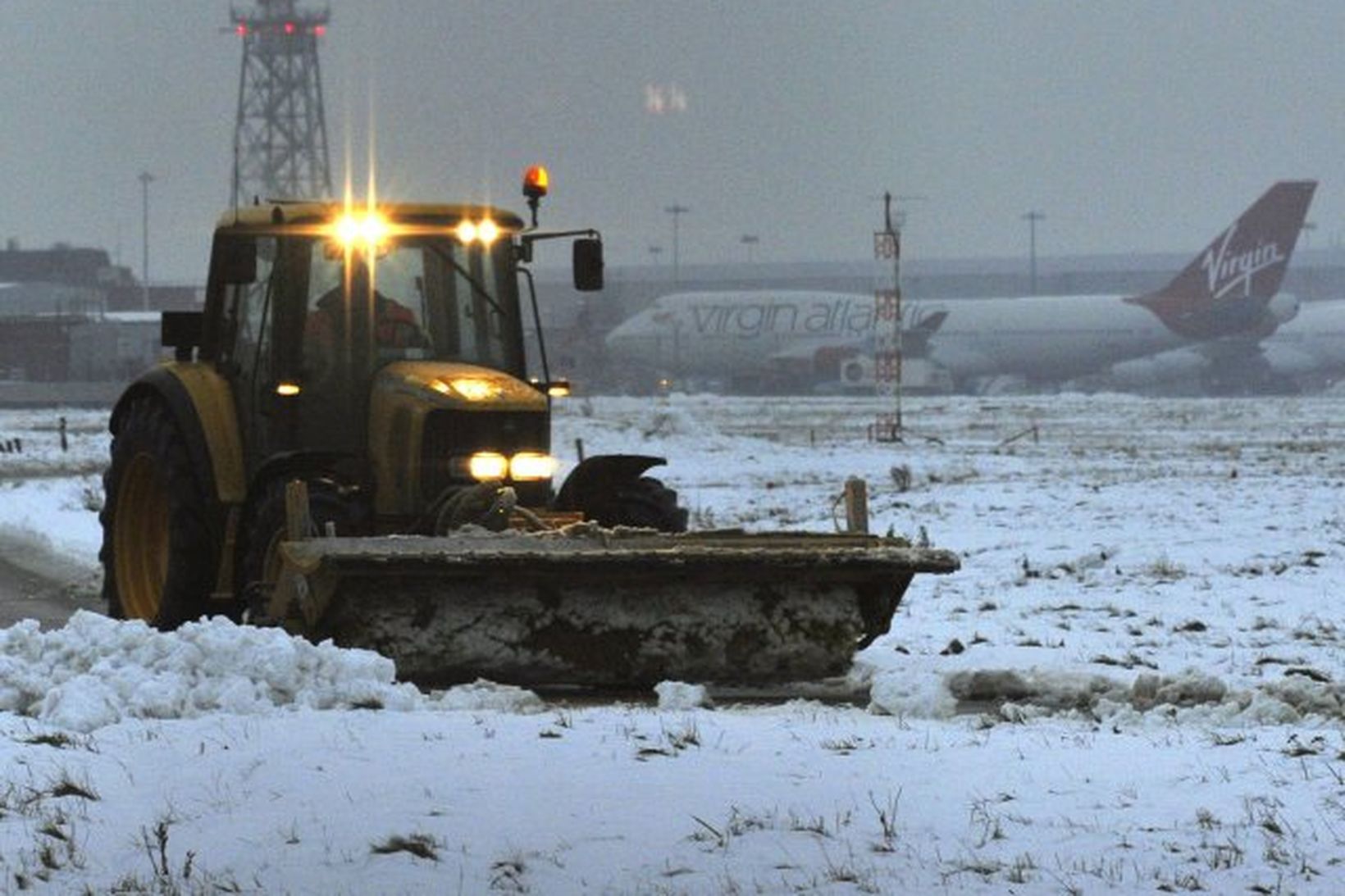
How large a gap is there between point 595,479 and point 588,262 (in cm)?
122

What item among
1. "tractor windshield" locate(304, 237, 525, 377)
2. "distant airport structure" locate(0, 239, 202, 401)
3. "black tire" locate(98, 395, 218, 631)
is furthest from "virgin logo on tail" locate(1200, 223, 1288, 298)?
"tractor windshield" locate(304, 237, 525, 377)

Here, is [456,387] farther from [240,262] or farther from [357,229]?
[240,262]

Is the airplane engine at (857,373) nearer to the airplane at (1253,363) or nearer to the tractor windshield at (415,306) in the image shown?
the airplane at (1253,363)

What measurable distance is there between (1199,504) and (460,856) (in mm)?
20653

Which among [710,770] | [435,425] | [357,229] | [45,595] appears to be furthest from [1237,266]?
[710,770]

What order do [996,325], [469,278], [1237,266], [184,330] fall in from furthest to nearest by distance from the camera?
[996,325], [1237,266], [184,330], [469,278]

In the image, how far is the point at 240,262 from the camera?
523 inches

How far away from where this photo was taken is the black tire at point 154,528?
13623 mm

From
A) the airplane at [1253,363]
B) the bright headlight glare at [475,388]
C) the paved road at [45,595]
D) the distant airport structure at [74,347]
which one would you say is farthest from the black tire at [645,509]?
the airplane at [1253,363]

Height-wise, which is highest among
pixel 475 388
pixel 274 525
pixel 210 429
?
pixel 475 388

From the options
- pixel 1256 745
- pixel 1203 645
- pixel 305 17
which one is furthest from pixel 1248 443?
pixel 305 17

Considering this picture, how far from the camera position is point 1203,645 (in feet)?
45.7

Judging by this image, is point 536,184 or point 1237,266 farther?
point 1237,266

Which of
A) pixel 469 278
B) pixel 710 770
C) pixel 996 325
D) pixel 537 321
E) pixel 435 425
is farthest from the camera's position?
pixel 996 325
